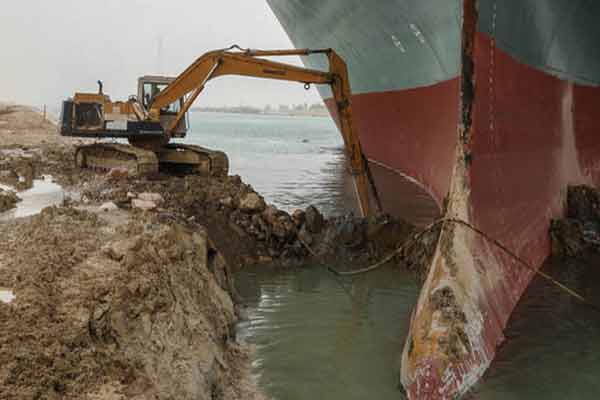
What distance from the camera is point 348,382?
15.3 feet

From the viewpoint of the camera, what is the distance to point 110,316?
3350 mm

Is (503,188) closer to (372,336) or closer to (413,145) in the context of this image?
(372,336)

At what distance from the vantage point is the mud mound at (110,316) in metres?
2.78

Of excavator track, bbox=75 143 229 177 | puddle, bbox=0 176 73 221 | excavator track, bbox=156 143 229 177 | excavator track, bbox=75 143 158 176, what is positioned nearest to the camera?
puddle, bbox=0 176 73 221

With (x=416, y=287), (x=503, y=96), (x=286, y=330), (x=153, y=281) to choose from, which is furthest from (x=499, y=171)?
(x=153, y=281)

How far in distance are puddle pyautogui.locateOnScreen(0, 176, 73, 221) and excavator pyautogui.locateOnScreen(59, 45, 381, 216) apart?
162 centimetres

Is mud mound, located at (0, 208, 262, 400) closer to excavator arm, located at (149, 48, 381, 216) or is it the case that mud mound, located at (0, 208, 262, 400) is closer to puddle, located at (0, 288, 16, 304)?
puddle, located at (0, 288, 16, 304)

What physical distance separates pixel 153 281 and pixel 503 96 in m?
5.04

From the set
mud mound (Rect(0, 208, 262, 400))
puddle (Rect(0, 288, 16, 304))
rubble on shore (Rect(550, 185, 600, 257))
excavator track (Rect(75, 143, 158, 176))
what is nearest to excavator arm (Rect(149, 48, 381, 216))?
excavator track (Rect(75, 143, 158, 176))

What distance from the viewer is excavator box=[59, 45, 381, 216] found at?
346 inches

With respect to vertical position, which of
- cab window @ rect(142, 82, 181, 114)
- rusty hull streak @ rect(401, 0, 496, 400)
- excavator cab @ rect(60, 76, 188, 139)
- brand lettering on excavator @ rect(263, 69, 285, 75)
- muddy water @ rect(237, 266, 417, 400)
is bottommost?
muddy water @ rect(237, 266, 417, 400)

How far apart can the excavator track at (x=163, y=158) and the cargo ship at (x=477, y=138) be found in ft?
13.1

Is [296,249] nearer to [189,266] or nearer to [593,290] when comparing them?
[189,266]

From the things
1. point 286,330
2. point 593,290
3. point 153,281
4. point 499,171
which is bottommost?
point 286,330
